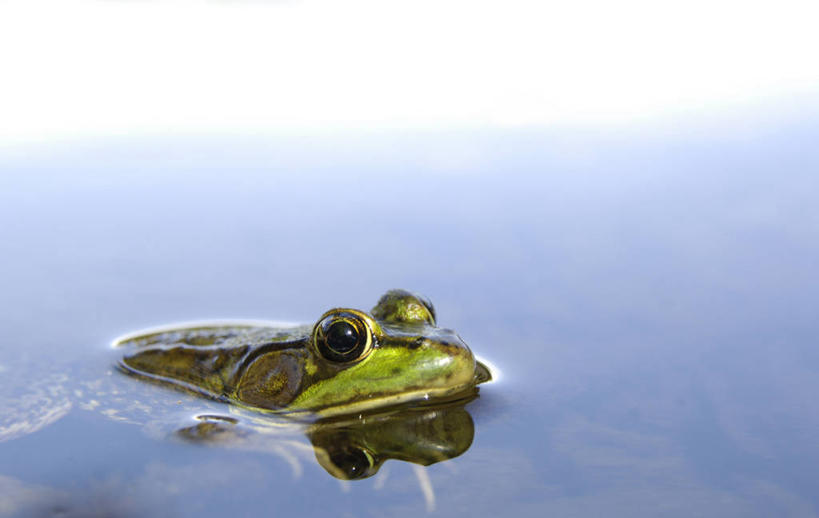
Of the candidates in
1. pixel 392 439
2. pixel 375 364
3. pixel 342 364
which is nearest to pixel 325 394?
pixel 342 364

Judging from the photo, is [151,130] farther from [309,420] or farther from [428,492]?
[428,492]

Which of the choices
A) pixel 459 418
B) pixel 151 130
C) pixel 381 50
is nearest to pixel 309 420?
pixel 459 418

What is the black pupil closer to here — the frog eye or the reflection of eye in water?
the frog eye

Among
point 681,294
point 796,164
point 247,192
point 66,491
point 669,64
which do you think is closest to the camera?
point 66,491

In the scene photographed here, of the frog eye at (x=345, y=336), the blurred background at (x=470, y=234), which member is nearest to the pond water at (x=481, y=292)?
the blurred background at (x=470, y=234)

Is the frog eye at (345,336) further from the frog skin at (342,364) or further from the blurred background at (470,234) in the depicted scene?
the blurred background at (470,234)

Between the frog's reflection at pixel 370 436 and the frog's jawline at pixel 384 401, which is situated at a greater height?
the frog's jawline at pixel 384 401

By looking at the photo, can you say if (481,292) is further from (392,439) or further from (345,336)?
(392,439)
